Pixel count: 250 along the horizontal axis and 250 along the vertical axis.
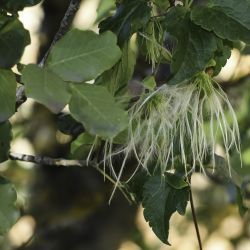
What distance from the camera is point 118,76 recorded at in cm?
83

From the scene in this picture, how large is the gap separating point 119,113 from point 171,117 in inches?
6.7

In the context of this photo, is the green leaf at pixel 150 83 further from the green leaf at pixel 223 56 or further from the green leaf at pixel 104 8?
the green leaf at pixel 104 8

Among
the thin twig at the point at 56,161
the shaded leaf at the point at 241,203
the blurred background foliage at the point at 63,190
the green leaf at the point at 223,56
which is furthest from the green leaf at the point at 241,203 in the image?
the blurred background foliage at the point at 63,190

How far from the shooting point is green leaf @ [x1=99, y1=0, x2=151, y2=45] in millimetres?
762

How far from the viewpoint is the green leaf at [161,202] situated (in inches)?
33.3

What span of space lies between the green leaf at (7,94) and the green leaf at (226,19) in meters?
0.18

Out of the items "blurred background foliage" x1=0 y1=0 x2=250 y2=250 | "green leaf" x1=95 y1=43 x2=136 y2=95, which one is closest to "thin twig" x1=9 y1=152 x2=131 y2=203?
"green leaf" x1=95 y1=43 x2=136 y2=95

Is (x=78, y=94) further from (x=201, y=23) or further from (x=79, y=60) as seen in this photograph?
(x=201, y=23)

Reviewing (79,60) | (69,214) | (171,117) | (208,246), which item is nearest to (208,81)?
(171,117)

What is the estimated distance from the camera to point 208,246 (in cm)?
247

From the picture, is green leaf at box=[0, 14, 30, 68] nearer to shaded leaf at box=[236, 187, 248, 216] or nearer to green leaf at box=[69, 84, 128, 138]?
green leaf at box=[69, 84, 128, 138]

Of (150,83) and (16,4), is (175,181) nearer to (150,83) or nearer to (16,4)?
(150,83)

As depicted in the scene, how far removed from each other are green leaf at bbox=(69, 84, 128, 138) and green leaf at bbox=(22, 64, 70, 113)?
1 cm

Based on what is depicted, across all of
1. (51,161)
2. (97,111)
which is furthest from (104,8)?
(97,111)
